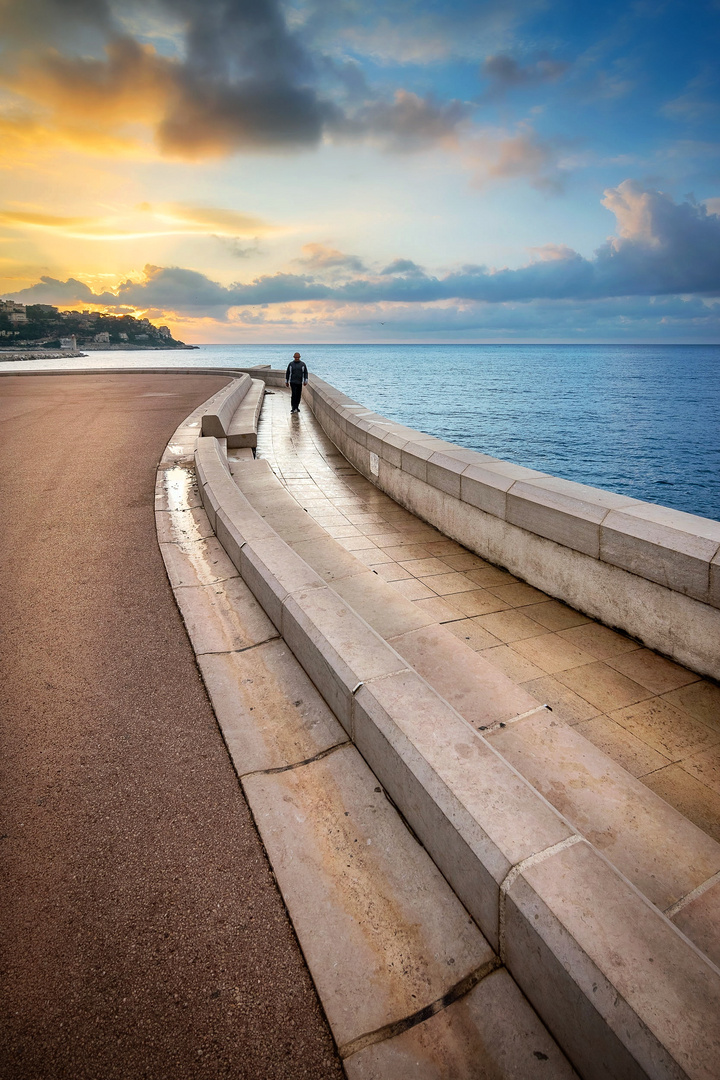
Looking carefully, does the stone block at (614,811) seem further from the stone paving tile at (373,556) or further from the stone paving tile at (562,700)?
the stone paving tile at (373,556)

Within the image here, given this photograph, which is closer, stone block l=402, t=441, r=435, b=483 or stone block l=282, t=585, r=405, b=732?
stone block l=282, t=585, r=405, b=732

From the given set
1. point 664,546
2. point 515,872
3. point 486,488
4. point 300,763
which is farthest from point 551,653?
point 515,872

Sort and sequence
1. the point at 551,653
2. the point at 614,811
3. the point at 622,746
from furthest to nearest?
the point at 551,653 → the point at 622,746 → the point at 614,811

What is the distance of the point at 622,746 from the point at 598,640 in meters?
1.40

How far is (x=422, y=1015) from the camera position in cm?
179

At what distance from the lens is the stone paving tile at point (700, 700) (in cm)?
369

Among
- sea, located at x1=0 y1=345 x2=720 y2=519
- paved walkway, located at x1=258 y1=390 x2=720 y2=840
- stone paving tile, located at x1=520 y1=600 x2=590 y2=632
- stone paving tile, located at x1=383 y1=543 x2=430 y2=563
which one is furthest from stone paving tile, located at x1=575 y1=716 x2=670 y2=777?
sea, located at x1=0 y1=345 x2=720 y2=519

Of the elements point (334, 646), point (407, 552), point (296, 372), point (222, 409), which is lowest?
point (407, 552)

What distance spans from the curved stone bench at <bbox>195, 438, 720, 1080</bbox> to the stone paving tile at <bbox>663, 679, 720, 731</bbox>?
7.10ft

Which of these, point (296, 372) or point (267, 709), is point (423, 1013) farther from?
point (296, 372)

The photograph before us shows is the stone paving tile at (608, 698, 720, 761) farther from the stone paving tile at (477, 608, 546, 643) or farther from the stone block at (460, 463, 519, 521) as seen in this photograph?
the stone block at (460, 463, 519, 521)

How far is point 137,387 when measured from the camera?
21188mm

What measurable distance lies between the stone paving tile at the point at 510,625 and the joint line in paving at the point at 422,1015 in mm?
3013

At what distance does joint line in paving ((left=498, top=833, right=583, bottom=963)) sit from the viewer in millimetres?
1870
